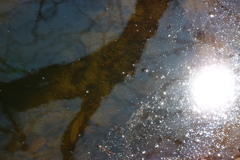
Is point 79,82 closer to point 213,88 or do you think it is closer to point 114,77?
point 114,77

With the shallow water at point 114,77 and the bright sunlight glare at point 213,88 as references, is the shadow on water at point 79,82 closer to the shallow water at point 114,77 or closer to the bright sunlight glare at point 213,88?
the shallow water at point 114,77

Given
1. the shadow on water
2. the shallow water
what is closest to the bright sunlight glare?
the shallow water

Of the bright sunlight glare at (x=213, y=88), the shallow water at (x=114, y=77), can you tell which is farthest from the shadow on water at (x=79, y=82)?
the bright sunlight glare at (x=213, y=88)

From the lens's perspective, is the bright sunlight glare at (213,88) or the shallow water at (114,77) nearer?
the shallow water at (114,77)

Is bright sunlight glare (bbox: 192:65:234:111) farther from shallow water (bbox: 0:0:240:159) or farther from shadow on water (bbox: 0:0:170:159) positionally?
shadow on water (bbox: 0:0:170:159)

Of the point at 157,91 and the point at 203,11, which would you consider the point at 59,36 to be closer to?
the point at 157,91

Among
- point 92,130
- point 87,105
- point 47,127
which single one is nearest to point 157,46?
point 87,105
